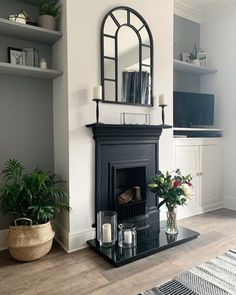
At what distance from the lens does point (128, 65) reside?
8.96 ft

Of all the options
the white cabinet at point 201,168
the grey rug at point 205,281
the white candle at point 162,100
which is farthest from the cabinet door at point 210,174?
the grey rug at point 205,281

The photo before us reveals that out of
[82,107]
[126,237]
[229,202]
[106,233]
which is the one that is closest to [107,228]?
[106,233]

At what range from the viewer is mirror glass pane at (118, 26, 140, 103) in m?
2.67

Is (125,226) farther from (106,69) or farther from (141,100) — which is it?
(106,69)

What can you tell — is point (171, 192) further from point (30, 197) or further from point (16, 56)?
point (16, 56)

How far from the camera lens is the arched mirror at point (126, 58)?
2.57 meters

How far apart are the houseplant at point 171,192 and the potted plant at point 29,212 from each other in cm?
96

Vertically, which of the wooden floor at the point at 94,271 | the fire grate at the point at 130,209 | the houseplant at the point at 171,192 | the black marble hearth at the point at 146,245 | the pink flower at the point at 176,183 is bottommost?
the wooden floor at the point at 94,271

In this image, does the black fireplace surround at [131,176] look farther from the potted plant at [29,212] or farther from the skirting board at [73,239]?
the potted plant at [29,212]

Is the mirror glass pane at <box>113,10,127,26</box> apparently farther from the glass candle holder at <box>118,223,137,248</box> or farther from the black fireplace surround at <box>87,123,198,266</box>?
the glass candle holder at <box>118,223,137,248</box>

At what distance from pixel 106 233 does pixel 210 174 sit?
202 cm

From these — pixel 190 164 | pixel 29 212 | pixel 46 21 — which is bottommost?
pixel 29 212

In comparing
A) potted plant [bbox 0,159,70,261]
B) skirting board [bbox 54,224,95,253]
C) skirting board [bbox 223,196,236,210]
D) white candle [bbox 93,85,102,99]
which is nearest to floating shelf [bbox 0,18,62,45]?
white candle [bbox 93,85,102,99]

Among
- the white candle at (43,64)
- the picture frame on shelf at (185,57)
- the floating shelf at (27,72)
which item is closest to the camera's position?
the floating shelf at (27,72)
